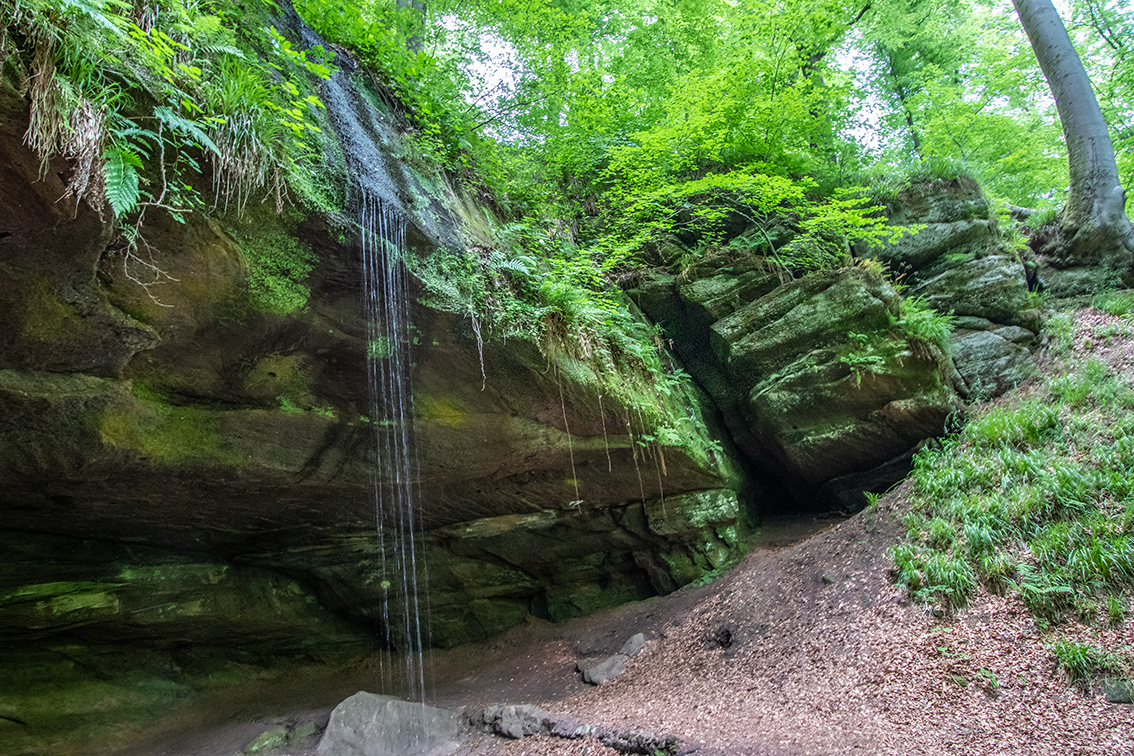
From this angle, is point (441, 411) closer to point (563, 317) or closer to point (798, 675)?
point (563, 317)

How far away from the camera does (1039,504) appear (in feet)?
19.0

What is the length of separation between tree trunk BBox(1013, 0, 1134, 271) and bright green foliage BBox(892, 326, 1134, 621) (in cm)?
405

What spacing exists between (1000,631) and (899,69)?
14.6m

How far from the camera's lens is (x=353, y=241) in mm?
4816

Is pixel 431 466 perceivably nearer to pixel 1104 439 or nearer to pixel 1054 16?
pixel 1104 439

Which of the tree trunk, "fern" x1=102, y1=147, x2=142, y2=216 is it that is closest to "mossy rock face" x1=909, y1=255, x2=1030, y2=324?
the tree trunk

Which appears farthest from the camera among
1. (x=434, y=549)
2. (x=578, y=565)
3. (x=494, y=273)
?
(x=578, y=565)

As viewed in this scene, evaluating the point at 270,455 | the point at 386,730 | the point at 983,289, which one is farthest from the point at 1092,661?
the point at 270,455

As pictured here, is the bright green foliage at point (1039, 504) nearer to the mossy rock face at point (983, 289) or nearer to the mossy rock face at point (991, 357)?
the mossy rock face at point (991, 357)

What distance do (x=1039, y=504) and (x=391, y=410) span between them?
746cm

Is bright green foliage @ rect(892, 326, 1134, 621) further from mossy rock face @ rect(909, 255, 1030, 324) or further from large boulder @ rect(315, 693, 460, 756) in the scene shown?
large boulder @ rect(315, 693, 460, 756)

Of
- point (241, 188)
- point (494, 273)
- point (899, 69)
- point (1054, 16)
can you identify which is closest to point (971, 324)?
point (1054, 16)

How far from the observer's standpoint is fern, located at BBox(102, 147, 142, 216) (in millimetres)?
3102

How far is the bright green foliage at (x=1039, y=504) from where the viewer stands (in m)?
4.92
